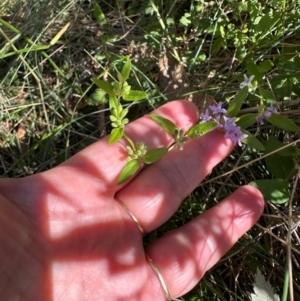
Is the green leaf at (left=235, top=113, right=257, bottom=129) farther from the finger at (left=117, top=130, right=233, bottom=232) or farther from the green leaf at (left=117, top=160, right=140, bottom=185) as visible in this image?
the green leaf at (left=117, top=160, right=140, bottom=185)

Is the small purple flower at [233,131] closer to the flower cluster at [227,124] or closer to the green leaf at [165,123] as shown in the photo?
the flower cluster at [227,124]

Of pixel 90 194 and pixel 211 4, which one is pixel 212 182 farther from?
pixel 211 4

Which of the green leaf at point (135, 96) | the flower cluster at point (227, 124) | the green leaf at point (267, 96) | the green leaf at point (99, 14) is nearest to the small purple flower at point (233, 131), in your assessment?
the flower cluster at point (227, 124)

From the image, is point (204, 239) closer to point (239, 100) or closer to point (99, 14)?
point (239, 100)

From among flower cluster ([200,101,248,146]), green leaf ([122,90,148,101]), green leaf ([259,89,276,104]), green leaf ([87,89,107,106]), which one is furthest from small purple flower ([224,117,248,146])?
green leaf ([87,89,107,106])

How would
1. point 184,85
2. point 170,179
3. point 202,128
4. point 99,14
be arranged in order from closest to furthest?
1. point 202,128
2. point 170,179
3. point 184,85
4. point 99,14

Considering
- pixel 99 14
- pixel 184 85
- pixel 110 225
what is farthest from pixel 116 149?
pixel 99 14

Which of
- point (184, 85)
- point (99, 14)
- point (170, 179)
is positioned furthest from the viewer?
point (99, 14)
